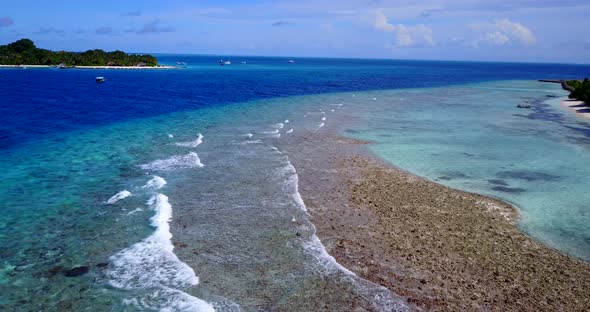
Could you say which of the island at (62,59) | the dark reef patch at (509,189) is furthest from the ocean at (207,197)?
the island at (62,59)

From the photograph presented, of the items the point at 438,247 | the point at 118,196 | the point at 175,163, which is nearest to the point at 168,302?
the point at 118,196

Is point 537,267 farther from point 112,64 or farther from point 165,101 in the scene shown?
point 112,64

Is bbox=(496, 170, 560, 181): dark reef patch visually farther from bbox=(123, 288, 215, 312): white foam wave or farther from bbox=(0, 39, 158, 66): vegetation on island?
bbox=(0, 39, 158, 66): vegetation on island

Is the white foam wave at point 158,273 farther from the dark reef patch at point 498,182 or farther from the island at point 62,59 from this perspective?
the island at point 62,59

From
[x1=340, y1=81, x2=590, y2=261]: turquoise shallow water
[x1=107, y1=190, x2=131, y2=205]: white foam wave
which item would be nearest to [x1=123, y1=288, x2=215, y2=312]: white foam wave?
[x1=107, y1=190, x2=131, y2=205]: white foam wave

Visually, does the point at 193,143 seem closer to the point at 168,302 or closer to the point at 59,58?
the point at 168,302

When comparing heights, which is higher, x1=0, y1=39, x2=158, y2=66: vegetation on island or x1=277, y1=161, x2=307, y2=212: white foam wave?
x1=0, y1=39, x2=158, y2=66: vegetation on island

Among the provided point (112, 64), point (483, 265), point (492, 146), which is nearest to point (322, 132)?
point (492, 146)
